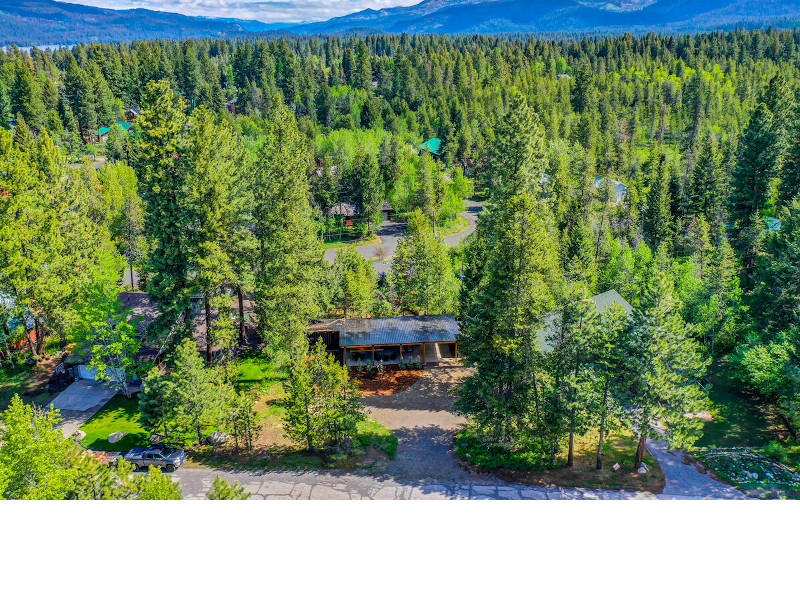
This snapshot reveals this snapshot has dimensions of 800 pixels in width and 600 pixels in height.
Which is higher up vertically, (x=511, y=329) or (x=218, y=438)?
(x=511, y=329)

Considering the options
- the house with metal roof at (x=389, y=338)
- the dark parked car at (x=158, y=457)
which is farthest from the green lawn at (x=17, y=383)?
the house with metal roof at (x=389, y=338)

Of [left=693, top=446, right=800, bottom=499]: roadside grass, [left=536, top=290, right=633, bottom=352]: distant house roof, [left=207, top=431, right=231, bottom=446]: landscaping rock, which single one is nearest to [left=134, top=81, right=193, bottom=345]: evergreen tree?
[left=207, top=431, right=231, bottom=446]: landscaping rock

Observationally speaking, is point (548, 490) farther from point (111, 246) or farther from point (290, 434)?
point (111, 246)

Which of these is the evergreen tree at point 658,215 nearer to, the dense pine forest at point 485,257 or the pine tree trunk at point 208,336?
the dense pine forest at point 485,257

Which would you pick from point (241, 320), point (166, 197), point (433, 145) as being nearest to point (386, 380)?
point (241, 320)

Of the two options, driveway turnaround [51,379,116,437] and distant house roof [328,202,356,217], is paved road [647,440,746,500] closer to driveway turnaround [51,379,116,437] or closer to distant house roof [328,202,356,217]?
driveway turnaround [51,379,116,437]

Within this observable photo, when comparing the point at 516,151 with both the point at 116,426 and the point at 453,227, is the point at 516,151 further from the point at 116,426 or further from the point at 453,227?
the point at 453,227
